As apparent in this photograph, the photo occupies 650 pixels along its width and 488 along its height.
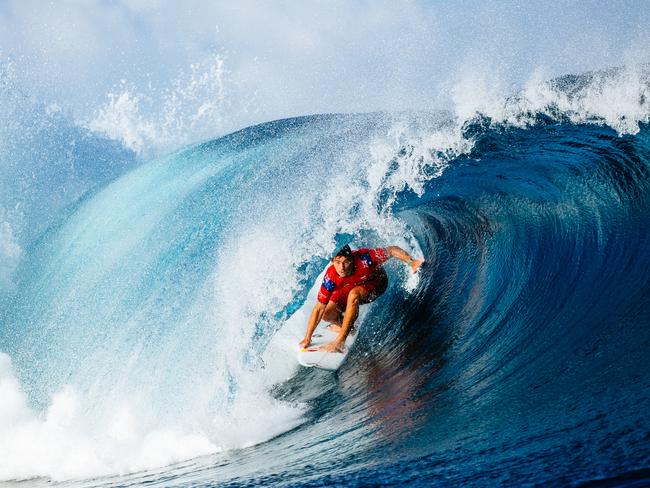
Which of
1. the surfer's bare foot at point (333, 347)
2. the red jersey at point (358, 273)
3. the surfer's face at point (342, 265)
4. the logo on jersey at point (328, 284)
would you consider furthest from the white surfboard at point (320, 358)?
the surfer's face at point (342, 265)

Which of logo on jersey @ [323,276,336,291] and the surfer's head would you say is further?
logo on jersey @ [323,276,336,291]

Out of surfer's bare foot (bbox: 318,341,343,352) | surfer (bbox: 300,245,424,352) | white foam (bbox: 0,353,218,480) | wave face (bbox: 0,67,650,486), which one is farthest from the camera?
surfer's bare foot (bbox: 318,341,343,352)

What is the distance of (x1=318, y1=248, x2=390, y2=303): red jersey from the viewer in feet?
17.3

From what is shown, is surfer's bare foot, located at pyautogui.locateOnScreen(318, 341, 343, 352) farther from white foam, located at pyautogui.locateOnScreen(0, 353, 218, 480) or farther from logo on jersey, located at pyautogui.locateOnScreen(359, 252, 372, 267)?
white foam, located at pyautogui.locateOnScreen(0, 353, 218, 480)

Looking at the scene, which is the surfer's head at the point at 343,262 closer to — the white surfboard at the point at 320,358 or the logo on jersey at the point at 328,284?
the logo on jersey at the point at 328,284

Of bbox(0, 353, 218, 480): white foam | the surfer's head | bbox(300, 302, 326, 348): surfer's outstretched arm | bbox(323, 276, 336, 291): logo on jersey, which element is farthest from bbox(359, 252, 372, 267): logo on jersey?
bbox(0, 353, 218, 480): white foam

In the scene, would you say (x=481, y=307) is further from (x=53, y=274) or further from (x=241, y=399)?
(x=53, y=274)

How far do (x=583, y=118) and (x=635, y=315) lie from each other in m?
4.31

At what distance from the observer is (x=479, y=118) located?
7.48 m

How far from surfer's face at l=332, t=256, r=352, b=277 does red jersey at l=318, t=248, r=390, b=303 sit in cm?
9

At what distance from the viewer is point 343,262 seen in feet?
16.5

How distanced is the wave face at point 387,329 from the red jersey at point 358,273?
0.73m

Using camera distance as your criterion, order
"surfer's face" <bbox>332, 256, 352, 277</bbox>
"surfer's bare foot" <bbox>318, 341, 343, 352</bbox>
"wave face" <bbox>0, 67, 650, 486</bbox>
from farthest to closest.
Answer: "surfer's bare foot" <bbox>318, 341, 343, 352</bbox> < "surfer's face" <bbox>332, 256, 352, 277</bbox> < "wave face" <bbox>0, 67, 650, 486</bbox>

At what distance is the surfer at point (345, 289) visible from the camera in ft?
17.1
